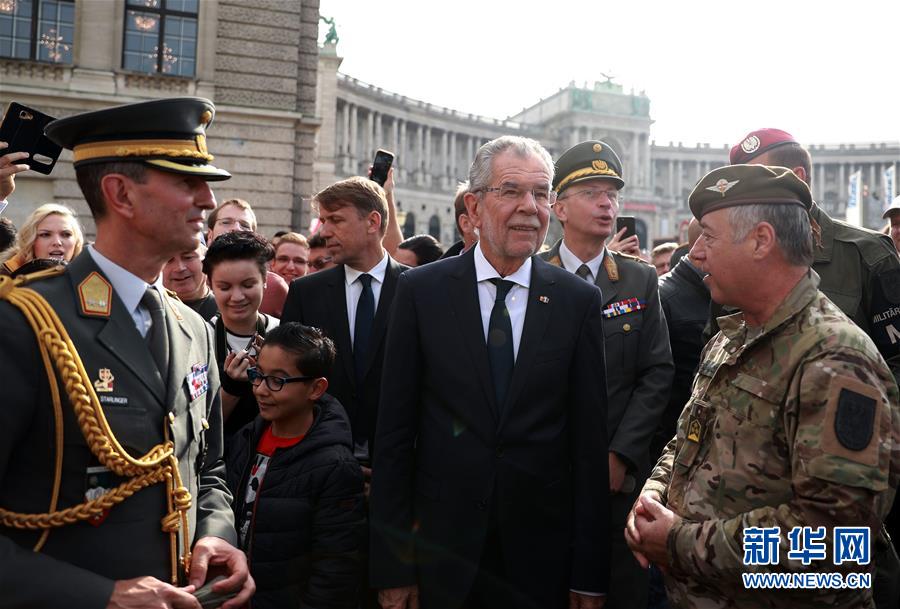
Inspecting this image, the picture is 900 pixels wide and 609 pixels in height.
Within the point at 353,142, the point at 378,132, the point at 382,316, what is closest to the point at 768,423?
the point at 382,316

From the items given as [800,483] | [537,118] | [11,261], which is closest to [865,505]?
[800,483]

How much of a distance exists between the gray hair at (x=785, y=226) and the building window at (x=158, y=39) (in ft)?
52.6

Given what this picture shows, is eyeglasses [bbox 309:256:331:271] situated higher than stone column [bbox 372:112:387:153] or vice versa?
stone column [bbox 372:112:387:153]

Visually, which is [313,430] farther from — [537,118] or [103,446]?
[537,118]

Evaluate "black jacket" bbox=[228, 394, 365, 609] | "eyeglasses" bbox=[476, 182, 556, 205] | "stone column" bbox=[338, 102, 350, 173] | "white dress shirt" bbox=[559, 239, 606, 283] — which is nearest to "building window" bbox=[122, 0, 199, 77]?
"white dress shirt" bbox=[559, 239, 606, 283]

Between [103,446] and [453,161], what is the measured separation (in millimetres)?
Answer: 75705

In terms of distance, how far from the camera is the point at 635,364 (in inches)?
170

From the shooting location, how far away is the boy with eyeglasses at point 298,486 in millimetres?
3627

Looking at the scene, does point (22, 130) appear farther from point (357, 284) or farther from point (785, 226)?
point (785, 226)

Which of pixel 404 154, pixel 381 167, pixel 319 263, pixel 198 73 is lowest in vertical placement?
pixel 319 263

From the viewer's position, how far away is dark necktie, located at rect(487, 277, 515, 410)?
329 cm

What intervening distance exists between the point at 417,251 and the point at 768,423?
4773 millimetres

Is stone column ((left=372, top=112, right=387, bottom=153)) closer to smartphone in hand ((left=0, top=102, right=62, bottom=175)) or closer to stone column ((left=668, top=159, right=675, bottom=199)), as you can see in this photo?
stone column ((left=668, top=159, right=675, bottom=199))

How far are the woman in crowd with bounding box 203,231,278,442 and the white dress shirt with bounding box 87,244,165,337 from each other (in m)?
2.00
